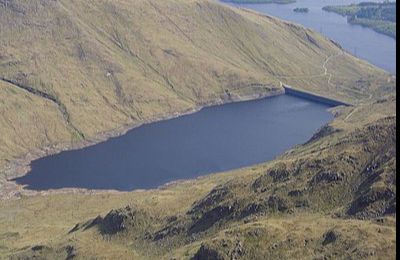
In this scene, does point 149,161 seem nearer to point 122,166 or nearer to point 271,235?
point 122,166

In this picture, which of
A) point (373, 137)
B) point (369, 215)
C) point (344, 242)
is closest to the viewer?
point (344, 242)

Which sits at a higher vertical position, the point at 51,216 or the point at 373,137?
the point at 373,137

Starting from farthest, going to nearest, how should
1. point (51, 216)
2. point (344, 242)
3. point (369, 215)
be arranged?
point (51, 216), point (369, 215), point (344, 242)

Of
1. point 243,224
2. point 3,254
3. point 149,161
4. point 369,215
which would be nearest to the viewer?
point 369,215

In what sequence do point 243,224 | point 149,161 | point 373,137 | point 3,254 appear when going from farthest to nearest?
point 149,161
point 3,254
point 373,137
point 243,224

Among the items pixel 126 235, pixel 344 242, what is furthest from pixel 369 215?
pixel 126 235

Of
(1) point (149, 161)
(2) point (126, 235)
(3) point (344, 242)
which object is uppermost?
(3) point (344, 242)

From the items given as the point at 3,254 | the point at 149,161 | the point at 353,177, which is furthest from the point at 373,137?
the point at 149,161

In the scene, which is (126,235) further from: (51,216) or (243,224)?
(51,216)

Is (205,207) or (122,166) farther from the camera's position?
(122,166)
